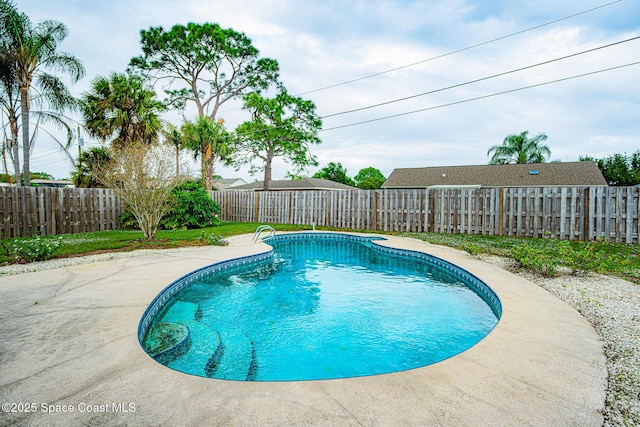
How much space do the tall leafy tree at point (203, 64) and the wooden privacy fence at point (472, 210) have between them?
10.2m

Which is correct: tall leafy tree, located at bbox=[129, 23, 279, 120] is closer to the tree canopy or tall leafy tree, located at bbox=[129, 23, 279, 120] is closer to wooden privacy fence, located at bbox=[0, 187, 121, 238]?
wooden privacy fence, located at bbox=[0, 187, 121, 238]

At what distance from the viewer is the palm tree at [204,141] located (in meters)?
15.8

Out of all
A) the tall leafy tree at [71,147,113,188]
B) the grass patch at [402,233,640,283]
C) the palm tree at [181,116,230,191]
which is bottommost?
the grass patch at [402,233,640,283]

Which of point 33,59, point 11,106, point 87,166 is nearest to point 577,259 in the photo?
point 33,59

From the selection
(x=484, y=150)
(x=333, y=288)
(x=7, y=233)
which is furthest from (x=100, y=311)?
(x=484, y=150)

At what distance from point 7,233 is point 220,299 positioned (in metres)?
8.50

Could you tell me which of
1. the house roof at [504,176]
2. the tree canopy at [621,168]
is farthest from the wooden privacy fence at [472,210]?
the tree canopy at [621,168]

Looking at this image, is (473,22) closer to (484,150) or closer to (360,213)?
(360,213)

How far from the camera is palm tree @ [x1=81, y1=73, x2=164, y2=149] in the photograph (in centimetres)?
1380

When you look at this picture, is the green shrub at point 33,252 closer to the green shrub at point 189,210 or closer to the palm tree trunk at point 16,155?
the green shrub at point 189,210

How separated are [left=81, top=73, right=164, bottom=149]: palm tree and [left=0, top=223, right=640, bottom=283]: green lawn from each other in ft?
22.4

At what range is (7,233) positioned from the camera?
9.20 m

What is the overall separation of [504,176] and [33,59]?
24452 mm

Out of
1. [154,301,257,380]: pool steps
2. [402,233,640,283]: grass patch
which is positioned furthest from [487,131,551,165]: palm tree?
[154,301,257,380]: pool steps
